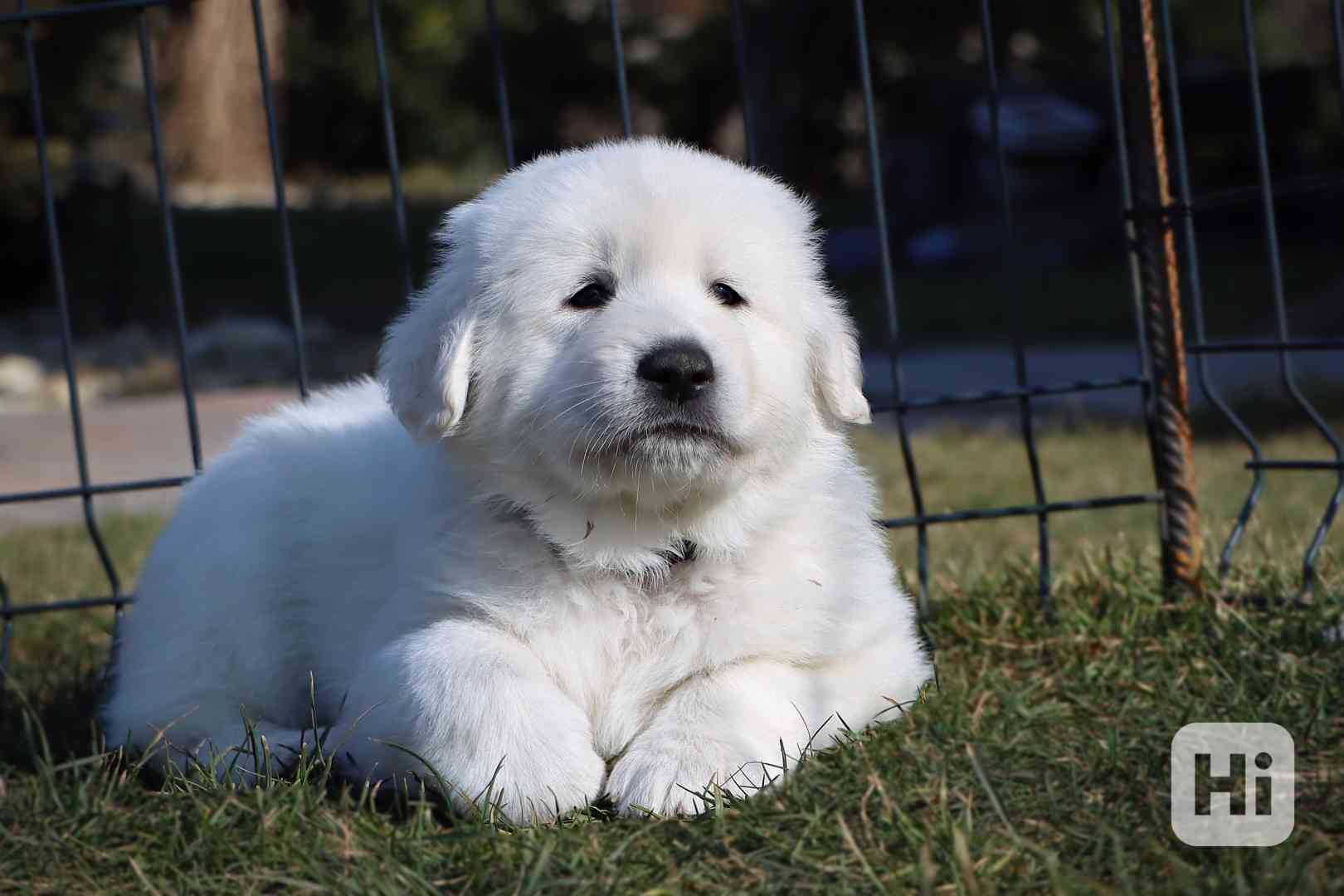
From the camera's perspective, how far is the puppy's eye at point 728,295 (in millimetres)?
2479

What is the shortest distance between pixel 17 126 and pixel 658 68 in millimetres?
8781

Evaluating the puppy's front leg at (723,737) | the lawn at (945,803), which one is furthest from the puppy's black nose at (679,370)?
the lawn at (945,803)

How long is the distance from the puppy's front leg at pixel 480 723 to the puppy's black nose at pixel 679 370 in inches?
20.3

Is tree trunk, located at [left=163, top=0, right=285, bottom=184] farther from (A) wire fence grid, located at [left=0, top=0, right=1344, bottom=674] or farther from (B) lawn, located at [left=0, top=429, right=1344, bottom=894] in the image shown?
(B) lawn, located at [left=0, top=429, right=1344, bottom=894]

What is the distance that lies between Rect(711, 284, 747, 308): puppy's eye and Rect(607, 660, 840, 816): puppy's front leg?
0.63m

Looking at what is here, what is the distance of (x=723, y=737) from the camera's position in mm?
2262

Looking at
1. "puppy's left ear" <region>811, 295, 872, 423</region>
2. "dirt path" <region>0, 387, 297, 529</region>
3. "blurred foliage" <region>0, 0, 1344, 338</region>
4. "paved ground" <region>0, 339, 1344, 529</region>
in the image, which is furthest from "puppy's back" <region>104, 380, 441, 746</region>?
"blurred foliage" <region>0, 0, 1344, 338</region>

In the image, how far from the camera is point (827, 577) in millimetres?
2570

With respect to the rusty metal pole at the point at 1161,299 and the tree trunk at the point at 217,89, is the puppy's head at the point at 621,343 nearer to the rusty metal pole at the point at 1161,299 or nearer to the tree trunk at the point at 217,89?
the rusty metal pole at the point at 1161,299

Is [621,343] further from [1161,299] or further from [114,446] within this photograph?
Answer: [114,446]

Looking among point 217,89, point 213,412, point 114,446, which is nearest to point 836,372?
point 114,446

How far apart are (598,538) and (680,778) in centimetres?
46

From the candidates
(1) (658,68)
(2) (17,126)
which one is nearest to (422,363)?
(2) (17,126)

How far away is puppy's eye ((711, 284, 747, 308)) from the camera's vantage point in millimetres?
2479
